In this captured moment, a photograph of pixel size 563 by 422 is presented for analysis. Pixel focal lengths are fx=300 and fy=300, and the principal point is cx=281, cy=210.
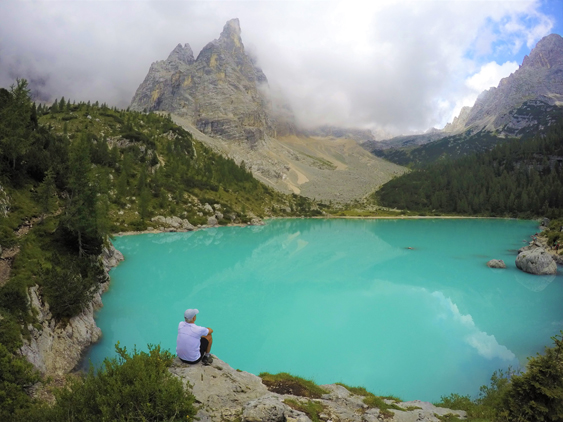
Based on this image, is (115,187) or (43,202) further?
(115,187)

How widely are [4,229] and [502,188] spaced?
153 meters

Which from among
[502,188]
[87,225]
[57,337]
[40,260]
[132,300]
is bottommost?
[132,300]

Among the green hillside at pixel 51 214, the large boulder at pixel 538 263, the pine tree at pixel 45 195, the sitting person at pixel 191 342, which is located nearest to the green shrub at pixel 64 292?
the green hillside at pixel 51 214

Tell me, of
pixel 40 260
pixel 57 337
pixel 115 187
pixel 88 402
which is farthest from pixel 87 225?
pixel 115 187

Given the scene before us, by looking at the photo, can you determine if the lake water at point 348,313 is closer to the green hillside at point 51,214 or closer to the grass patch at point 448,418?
the green hillside at point 51,214

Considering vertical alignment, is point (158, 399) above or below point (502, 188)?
below

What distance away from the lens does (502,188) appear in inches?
4911

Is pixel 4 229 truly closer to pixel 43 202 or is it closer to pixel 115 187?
pixel 43 202

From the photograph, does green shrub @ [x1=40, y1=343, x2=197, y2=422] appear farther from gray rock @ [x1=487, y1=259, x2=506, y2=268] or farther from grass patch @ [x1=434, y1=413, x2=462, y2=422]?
gray rock @ [x1=487, y1=259, x2=506, y2=268]

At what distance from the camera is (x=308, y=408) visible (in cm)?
691

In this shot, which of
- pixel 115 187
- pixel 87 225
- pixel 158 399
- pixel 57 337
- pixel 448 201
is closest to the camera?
pixel 158 399

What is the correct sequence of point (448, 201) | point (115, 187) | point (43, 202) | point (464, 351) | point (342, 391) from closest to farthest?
1. point (342, 391)
2. point (464, 351)
3. point (43, 202)
4. point (115, 187)
5. point (448, 201)

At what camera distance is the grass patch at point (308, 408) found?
660 cm

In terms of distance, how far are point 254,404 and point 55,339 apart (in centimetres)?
1095
